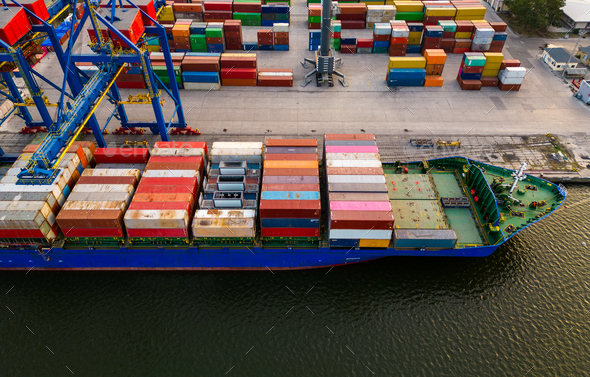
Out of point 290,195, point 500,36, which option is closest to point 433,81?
point 500,36

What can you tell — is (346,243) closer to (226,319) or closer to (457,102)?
→ (226,319)

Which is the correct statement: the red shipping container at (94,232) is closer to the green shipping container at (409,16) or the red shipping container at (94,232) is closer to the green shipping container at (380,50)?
the green shipping container at (380,50)

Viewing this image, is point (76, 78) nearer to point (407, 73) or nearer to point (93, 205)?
point (93, 205)

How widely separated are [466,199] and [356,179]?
15786 millimetres

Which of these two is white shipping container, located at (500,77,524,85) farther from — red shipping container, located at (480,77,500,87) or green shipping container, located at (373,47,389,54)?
green shipping container, located at (373,47,389,54)

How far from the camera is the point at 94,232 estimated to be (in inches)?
1697

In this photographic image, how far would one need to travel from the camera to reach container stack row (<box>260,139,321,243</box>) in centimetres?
Answer: 4188

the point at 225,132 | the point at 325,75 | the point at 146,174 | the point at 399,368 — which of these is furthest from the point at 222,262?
the point at 325,75

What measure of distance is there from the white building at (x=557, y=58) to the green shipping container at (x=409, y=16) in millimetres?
27309

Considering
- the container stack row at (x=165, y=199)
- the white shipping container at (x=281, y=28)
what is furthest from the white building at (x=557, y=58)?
the container stack row at (x=165, y=199)

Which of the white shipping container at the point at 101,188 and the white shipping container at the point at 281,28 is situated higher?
the white shipping container at the point at 281,28

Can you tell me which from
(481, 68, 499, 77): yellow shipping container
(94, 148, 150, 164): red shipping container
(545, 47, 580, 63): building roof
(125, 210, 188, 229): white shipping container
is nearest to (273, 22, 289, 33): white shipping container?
(481, 68, 499, 77): yellow shipping container

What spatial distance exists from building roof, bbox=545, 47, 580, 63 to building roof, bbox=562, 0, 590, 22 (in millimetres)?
16720

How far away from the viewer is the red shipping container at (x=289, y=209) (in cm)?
4144
